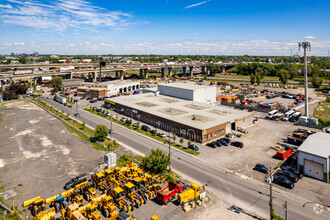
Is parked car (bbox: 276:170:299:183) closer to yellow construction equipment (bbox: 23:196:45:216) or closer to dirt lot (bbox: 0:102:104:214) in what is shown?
dirt lot (bbox: 0:102:104:214)

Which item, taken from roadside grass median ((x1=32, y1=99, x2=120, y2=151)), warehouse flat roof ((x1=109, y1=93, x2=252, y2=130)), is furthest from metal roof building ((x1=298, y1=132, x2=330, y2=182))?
roadside grass median ((x1=32, y1=99, x2=120, y2=151))

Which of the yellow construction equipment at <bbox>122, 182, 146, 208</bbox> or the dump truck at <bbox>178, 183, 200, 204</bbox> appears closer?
the dump truck at <bbox>178, 183, 200, 204</bbox>

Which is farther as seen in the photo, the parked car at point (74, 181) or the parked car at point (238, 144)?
the parked car at point (238, 144)

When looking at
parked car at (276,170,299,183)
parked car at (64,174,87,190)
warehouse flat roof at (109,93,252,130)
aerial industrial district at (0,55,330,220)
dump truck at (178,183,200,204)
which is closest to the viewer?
aerial industrial district at (0,55,330,220)

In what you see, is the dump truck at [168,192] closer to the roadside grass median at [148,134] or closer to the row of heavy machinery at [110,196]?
the row of heavy machinery at [110,196]

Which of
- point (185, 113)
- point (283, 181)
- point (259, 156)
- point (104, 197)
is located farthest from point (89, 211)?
point (185, 113)

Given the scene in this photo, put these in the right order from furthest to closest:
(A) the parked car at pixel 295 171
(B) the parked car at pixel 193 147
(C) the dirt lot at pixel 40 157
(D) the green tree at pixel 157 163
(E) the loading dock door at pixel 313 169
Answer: (B) the parked car at pixel 193 147
(A) the parked car at pixel 295 171
(E) the loading dock door at pixel 313 169
(D) the green tree at pixel 157 163
(C) the dirt lot at pixel 40 157

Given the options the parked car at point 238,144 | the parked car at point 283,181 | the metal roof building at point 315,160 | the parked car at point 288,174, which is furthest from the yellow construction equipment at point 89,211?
the metal roof building at point 315,160

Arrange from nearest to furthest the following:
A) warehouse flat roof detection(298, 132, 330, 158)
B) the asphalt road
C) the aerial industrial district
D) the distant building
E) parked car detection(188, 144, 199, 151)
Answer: the asphalt road, the aerial industrial district, warehouse flat roof detection(298, 132, 330, 158), parked car detection(188, 144, 199, 151), the distant building
